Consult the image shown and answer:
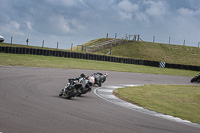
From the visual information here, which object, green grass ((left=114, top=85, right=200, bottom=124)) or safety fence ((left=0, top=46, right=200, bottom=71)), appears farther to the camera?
safety fence ((left=0, top=46, right=200, bottom=71))

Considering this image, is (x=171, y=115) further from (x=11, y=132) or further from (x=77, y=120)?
(x=11, y=132)

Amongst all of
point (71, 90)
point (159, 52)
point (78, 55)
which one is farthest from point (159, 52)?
point (71, 90)

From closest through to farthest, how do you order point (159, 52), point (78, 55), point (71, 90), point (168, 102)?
point (71, 90), point (168, 102), point (78, 55), point (159, 52)

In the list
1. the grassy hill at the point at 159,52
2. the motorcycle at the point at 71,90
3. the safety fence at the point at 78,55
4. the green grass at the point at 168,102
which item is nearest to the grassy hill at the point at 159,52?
the grassy hill at the point at 159,52

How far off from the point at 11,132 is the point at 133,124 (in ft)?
10.2

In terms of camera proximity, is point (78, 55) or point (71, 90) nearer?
point (71, 90)

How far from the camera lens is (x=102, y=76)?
18.4m

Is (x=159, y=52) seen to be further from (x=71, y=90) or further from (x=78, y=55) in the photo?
(x=71, y=90)

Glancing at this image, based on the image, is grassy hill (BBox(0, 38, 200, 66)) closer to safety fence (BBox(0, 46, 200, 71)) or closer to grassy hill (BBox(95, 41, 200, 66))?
grassy hill (BBox(95, 41, 200, 66))

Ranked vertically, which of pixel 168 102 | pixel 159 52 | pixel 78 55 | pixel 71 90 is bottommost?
pixel 168 102

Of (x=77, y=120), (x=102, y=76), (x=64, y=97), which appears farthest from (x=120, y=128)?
(x=102, y=76)

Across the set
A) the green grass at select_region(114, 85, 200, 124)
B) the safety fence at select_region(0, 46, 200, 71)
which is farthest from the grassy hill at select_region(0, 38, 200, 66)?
the green grass at select_region(114, 85, 200, 124)

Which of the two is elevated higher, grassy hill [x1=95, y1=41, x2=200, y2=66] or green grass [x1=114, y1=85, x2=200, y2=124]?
grassy hill [x1=95, y1=41, x2=200, y2=66]

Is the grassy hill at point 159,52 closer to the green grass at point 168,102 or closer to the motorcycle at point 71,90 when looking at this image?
the green grass at point 168,102
